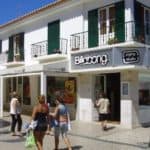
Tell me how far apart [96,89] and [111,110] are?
1306mm

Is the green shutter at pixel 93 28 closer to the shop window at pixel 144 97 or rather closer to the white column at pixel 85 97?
the white column at pixel 85 97

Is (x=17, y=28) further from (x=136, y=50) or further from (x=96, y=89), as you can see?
(x=136, y=50)

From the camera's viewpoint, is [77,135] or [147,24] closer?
[77,135]

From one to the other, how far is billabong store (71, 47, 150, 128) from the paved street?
1.04 m

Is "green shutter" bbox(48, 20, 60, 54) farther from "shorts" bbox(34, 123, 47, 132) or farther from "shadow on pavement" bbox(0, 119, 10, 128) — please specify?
"shorts" bbox(34, 123, 47, 132)

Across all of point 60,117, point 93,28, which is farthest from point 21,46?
point 60,117

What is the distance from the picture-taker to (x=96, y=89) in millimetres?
19844

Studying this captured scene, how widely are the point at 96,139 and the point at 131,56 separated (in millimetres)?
4050

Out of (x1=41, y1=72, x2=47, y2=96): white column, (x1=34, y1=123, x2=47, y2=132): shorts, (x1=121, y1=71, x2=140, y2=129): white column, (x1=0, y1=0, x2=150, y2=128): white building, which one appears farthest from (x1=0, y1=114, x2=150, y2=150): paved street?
(x1=41, y1=72, x2=47, y2=96): white column

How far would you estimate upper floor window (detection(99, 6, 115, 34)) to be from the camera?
18.4 meters

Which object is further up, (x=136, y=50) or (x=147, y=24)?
(x=147, y=24)

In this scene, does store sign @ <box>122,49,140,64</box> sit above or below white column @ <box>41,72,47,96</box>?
above

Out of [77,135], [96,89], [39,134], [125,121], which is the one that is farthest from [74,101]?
[39,134]

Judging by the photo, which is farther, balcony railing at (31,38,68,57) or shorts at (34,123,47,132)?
balcony railing at (31,38,68,57)
